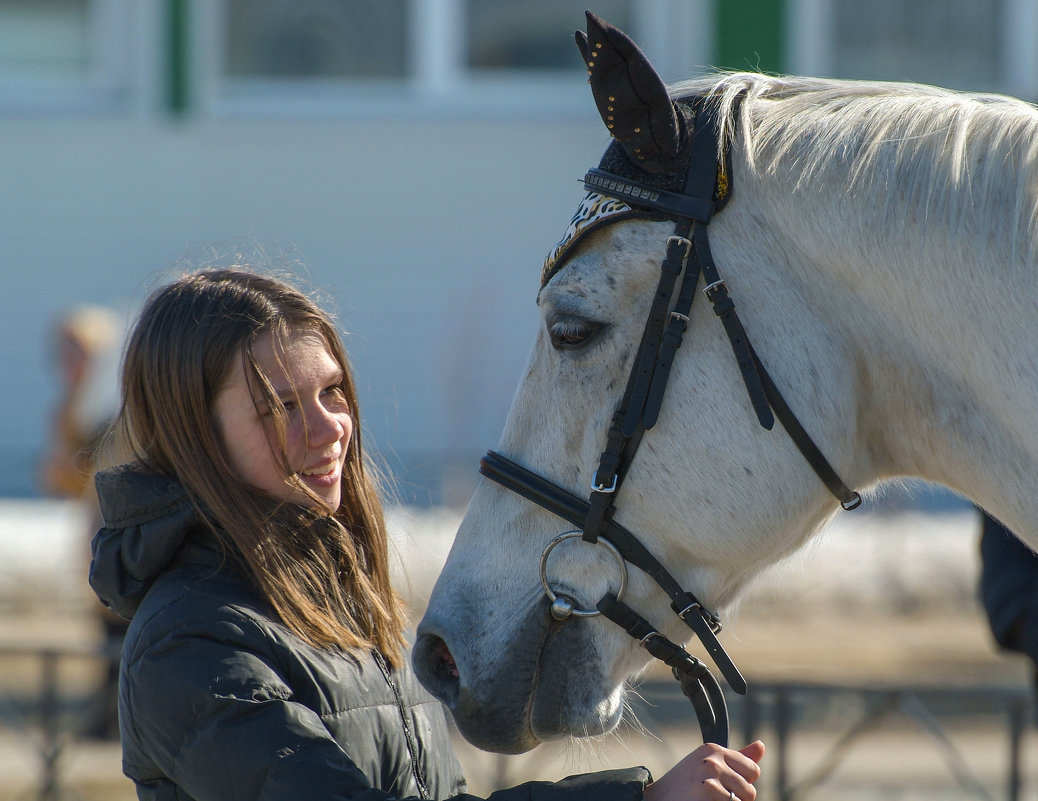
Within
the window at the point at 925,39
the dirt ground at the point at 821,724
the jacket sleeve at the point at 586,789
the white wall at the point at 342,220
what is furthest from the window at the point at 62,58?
the jacket sleeve at the point at 586,789

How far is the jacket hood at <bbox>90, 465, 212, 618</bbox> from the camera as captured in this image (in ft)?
5.43

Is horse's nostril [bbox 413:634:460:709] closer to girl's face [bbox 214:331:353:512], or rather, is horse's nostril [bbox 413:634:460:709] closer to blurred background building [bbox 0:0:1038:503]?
girl's face [bbox 214:331:353:512]

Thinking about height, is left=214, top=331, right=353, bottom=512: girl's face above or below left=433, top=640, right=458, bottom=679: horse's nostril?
above

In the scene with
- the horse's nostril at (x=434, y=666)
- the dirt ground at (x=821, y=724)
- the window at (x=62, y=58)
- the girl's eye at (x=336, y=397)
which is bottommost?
the dirt ground at (x=821, y=724)

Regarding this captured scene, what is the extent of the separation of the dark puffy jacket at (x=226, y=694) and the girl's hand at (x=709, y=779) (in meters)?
0.04

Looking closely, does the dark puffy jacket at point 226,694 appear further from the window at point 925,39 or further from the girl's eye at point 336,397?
the window at point 925,39

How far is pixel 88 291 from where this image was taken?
830 cm

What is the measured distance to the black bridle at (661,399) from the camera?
1639 mm

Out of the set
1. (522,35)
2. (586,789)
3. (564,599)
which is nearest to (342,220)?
(522,35)

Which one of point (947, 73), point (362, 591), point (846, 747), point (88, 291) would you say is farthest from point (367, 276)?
point (362, 591)

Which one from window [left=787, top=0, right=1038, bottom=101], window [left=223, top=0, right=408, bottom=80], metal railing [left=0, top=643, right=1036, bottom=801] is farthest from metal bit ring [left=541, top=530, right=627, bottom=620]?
window [left=223, top=0, right=408, bottom=80]

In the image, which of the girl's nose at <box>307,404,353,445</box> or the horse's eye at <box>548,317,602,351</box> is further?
the girl's nose at <box>307,404,353,445</box>

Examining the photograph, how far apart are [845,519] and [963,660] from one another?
1.46m

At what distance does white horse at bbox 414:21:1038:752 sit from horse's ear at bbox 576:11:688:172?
0.31 ft
